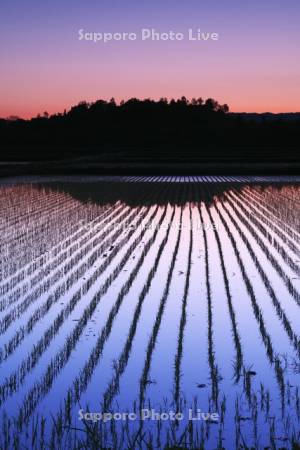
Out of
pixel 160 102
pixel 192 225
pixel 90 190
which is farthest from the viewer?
pixel 160 102

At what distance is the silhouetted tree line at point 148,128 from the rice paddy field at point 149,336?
186ft

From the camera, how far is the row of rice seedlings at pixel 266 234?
9117 mm

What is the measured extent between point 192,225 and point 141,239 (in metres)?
2.19

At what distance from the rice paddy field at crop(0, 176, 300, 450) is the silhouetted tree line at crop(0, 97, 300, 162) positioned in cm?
5669

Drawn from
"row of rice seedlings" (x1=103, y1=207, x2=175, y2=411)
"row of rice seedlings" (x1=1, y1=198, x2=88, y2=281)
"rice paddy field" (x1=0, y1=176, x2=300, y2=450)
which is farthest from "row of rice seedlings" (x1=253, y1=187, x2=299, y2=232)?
"row of rice seedlings" (x1=103, y1=207, x2=175, y2=411)

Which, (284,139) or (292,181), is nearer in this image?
(292,181)

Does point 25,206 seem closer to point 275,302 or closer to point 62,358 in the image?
point 275,302

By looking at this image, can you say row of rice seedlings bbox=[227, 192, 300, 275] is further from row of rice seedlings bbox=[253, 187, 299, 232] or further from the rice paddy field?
row of rice seedlings bbox=[253, 187, 299, 232]

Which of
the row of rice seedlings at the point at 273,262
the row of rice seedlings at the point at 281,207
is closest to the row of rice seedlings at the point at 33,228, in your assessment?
the row of rice seedlings at the point at 273,262

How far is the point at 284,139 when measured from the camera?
7362 cm

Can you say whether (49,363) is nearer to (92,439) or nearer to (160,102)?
(92,439)

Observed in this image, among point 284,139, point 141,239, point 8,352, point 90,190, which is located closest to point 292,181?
point 90,190

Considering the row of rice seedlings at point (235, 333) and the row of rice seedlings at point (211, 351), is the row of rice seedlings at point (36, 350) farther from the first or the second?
the row of rice seedlings at point (235, 333)

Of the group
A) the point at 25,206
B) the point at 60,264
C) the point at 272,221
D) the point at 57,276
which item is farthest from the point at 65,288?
the point at 25,206
